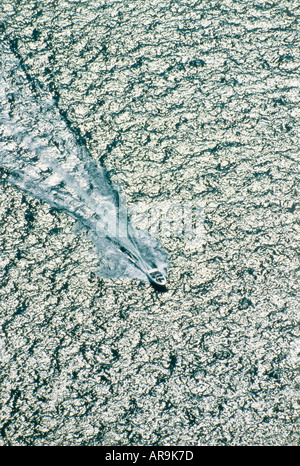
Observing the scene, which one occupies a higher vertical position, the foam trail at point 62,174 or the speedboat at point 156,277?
the foam trail at point 62,174

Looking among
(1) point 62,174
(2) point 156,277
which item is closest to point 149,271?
(2) point 156,277

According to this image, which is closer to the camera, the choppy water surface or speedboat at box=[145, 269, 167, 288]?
the choppy water surface

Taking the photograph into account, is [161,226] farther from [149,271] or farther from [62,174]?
[62,174]

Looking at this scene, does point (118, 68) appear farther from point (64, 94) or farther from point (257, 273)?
point (257, 273)

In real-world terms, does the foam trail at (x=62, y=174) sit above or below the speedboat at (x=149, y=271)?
above

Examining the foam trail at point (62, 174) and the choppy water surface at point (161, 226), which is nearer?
the choppy water surface at point (161, 226)

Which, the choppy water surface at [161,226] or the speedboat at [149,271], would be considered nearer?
the choppy water surface at [161,226]
